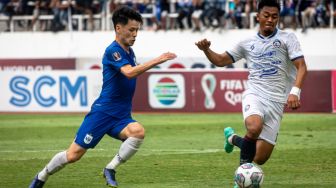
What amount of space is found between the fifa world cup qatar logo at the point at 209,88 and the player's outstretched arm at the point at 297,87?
17.2 meters

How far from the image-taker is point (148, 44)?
→ 38062 millimetres

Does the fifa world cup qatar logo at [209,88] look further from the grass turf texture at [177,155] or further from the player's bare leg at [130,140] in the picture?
the player's bare leg at [130,140]

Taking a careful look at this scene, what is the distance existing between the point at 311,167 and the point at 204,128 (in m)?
9.03

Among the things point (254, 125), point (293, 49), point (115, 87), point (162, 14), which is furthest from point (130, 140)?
point (162, 14)

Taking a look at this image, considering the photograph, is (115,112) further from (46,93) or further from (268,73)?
(46,93)

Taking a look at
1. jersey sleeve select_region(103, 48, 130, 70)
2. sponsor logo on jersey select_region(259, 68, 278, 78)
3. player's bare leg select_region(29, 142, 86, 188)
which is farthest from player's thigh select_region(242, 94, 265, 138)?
player's bare leg select_region(29, 142, 86, 188)

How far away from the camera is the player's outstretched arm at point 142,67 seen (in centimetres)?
1047

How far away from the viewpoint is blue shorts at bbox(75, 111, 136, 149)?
11.1 metres

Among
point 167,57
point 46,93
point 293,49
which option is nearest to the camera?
point 167,57

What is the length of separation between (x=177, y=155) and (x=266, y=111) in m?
5.28

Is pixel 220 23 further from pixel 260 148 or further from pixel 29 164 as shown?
pixel 260 148

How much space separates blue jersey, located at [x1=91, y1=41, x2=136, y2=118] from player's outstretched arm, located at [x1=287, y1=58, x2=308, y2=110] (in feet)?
6.52

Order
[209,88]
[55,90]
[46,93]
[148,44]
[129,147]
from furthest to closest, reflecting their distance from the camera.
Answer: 1. [148,44]
2. [46,93]
3. [55,90]
4. [209,88]
5. [129,147]

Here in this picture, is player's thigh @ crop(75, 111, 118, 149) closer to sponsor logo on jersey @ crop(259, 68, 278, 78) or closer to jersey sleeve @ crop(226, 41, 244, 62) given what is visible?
jersey sleeve @ crop(226, 41, 244, 62)
